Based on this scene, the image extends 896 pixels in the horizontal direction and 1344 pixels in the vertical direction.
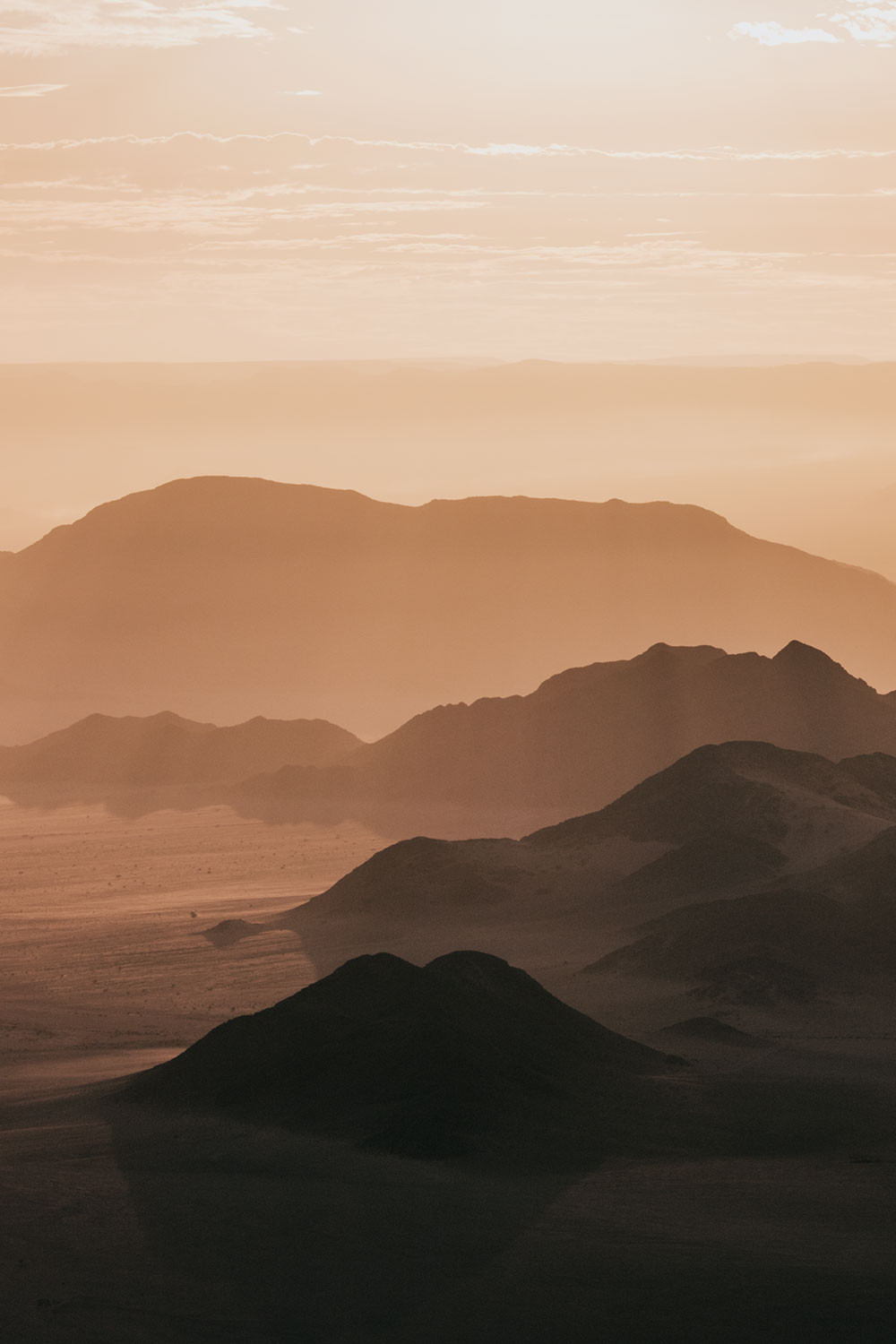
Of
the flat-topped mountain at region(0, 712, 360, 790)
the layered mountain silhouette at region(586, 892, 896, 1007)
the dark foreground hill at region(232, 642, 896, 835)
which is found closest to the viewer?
the layered mountain silhouette at region(586, 892, 896, 1007)

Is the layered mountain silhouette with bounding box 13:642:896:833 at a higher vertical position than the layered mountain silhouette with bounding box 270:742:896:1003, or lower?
lower

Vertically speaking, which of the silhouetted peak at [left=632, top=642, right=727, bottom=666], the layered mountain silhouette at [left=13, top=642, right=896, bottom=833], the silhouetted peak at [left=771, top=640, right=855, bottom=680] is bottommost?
the layered mountain silhouette at [left=13, top=642, right=896, bottom=833]

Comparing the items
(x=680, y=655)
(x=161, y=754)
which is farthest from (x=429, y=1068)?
(x=161, y=754)

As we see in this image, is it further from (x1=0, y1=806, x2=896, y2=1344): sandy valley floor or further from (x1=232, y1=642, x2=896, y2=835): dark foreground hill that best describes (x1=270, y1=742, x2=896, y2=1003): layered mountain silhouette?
(x1=232, y1=642, x2=896, y2=835): dark foreground hill

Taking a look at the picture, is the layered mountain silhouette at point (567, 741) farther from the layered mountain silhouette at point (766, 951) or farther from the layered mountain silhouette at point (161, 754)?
the layered mountain silhouette at point (766, 951)

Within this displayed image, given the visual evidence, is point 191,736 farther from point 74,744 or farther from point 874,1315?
point 874,1315

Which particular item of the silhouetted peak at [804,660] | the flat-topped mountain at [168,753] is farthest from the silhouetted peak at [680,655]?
the flat-topped mountain at [168,753]

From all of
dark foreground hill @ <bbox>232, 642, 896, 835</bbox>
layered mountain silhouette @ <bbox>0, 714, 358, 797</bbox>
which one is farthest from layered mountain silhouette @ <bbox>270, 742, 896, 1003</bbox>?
layered mountain silhouette @ <bbox>0, 714, 358, 797</bbox>
